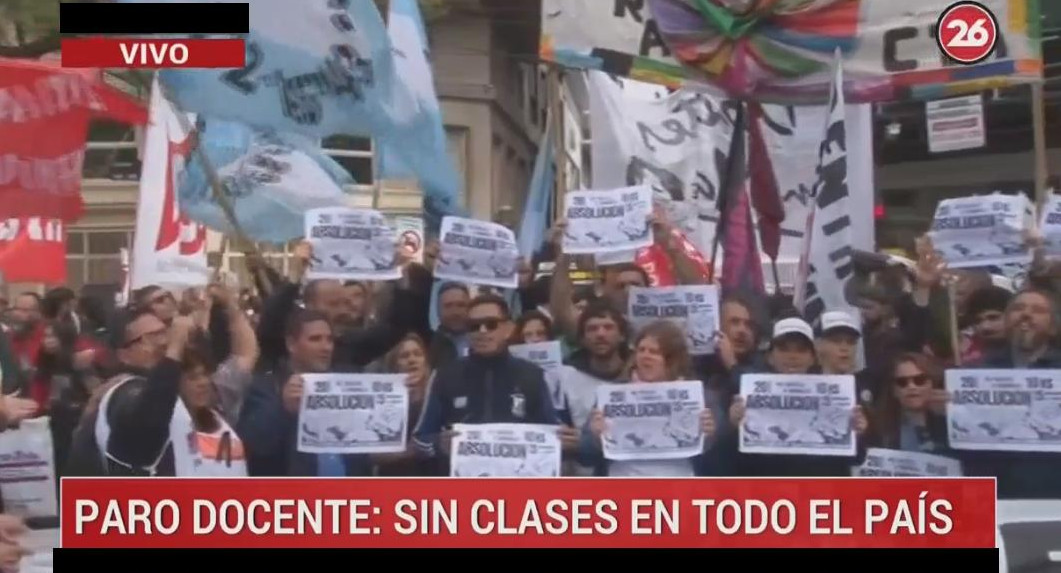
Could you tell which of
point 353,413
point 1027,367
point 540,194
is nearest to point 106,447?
point 353,413

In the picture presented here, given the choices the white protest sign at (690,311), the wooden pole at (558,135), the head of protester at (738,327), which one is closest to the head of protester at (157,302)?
the wooden pole at (558,135)

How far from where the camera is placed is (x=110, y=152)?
12.0 ft

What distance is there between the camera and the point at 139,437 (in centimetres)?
355

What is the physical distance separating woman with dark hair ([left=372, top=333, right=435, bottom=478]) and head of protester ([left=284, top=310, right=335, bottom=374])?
11 cm

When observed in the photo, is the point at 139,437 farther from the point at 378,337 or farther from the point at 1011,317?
the point at 1011,317

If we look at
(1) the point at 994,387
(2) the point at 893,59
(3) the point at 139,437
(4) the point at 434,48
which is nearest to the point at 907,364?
(1) the point at 994,387

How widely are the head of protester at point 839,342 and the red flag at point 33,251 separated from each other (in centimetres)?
138

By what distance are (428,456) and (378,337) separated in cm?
24

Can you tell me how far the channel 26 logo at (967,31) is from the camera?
11.7 feet

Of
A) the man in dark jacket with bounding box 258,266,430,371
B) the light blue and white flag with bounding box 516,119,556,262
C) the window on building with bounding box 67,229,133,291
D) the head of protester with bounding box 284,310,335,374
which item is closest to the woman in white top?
the light blue and white flag with bounding box 516,119,556,262

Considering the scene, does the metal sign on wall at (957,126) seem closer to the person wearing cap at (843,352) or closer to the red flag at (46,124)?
the person wearing cap at (843,352)

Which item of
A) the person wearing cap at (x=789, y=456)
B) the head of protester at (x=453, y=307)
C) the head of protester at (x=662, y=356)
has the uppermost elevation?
the head of protester at (x=453, y=307)

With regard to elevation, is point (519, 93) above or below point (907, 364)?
above

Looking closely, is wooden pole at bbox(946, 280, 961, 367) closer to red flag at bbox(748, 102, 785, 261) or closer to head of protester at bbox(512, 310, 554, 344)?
red flag at bbox(748, 102, 785, 261)
